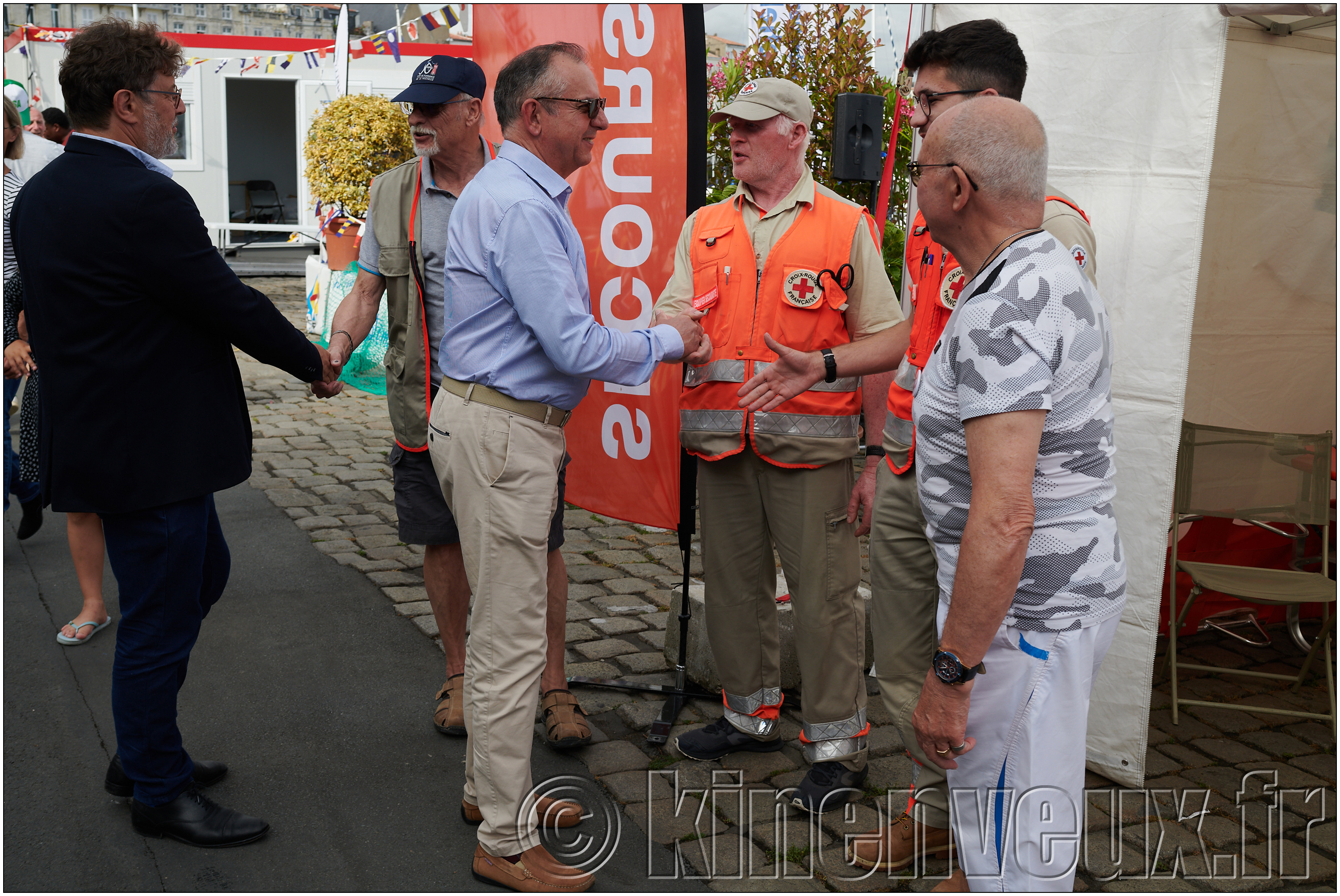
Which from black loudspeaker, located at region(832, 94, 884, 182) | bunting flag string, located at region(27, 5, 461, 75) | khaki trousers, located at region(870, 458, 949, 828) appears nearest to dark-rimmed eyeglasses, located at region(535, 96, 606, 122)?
khaki trousers, located at region(870, 458, 949, 828)

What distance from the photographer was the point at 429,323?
377cm

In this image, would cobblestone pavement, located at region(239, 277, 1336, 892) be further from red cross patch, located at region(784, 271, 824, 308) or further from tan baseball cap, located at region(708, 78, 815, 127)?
tan baseball cap, located at region(708, 78, 815, 127)

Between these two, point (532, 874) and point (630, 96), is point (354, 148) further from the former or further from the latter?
point (532, 874)

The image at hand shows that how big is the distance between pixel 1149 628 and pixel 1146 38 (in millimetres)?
1895

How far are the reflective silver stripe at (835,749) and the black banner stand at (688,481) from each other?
1.91ft

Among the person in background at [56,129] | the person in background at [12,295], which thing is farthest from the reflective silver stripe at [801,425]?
the person in background at [56,129]

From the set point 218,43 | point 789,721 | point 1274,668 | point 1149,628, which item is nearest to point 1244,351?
point 1274,668

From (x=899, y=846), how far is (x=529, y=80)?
2398 mm

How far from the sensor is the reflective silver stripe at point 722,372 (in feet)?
11.2

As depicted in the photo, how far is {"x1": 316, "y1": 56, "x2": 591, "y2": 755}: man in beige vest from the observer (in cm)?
371

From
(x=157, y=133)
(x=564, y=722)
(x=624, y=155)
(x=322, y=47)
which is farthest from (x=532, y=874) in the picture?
(x=322, y=47)

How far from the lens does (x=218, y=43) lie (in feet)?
68.0

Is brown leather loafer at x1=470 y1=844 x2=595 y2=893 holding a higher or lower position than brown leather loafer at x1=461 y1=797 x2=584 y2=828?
higher

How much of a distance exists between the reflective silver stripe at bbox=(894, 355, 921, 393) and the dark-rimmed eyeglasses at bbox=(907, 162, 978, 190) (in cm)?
85
